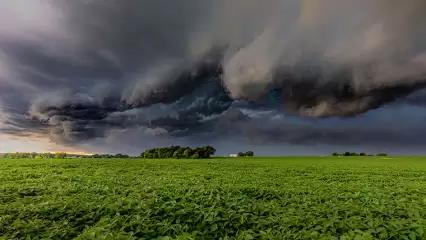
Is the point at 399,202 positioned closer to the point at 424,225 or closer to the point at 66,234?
the point at 424,225

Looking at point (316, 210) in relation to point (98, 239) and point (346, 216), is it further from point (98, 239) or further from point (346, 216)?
point (98, 239)

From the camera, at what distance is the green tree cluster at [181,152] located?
76312mm

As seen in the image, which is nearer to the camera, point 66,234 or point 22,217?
point 66,234

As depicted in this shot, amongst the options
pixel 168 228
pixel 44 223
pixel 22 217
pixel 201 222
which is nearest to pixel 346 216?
pixel 201 222

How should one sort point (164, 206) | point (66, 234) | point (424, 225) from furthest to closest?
point (164, 206) → point (66, 234) → point (424, 225)

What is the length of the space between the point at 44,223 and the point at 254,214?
619cm

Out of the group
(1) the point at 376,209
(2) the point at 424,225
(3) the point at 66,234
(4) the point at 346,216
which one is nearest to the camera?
(2) the point at 424,225

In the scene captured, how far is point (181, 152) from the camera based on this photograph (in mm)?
78125

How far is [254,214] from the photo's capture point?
8.39 meters

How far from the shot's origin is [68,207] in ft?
29.0

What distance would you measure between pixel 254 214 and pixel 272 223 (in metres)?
1.17

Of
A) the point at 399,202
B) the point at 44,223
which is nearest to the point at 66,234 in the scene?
the point at 44,223

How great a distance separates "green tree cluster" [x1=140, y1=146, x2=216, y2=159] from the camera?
250 ft

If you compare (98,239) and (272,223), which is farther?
(272,223)
